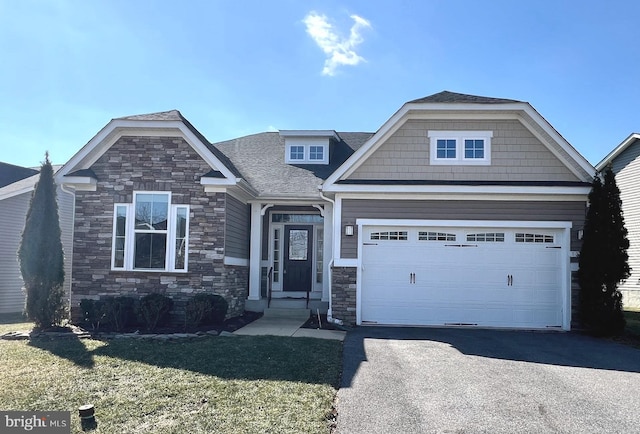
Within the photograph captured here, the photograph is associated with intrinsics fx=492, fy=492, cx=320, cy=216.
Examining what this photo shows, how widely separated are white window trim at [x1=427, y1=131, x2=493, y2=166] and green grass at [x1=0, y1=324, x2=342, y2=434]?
203 inches

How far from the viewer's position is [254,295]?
43.2 ft

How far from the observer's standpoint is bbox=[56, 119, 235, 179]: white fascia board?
1123cm

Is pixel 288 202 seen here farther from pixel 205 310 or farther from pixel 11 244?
pixel 11 244

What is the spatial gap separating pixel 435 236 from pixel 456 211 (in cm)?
75

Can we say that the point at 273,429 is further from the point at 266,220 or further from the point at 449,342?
the point at 266,220

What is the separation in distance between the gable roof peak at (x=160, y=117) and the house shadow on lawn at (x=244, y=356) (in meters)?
5.12

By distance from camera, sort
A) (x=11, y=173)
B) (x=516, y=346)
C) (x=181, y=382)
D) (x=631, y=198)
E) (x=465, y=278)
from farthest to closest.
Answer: (x=11, y=173) → (x=631, y=198) → (x=465, y=278) → (x=516, y=346) → (x=181, y=382)

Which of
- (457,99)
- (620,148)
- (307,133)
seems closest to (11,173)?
(307,133)

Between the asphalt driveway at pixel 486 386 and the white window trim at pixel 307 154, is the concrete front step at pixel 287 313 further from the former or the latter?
the white window trim at pixel 307 154

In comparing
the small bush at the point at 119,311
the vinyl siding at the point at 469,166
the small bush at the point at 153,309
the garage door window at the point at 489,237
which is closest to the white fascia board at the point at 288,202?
the vinyl siding at the point at 469,166

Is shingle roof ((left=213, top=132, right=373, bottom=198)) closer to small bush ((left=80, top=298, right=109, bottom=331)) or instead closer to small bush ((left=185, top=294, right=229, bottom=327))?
small bush ((left=185, top=294, right=229, bottom=327))

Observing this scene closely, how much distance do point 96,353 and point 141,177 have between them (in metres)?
4.76

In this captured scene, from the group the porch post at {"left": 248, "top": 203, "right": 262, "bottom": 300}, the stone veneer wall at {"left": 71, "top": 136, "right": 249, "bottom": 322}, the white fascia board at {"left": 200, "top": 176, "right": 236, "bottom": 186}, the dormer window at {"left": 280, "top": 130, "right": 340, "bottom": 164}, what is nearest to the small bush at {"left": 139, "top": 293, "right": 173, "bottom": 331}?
the stone veneer wall at {"left": 71, "top": 136, "right": 249, "bottom": 322}

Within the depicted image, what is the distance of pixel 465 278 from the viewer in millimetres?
11320
